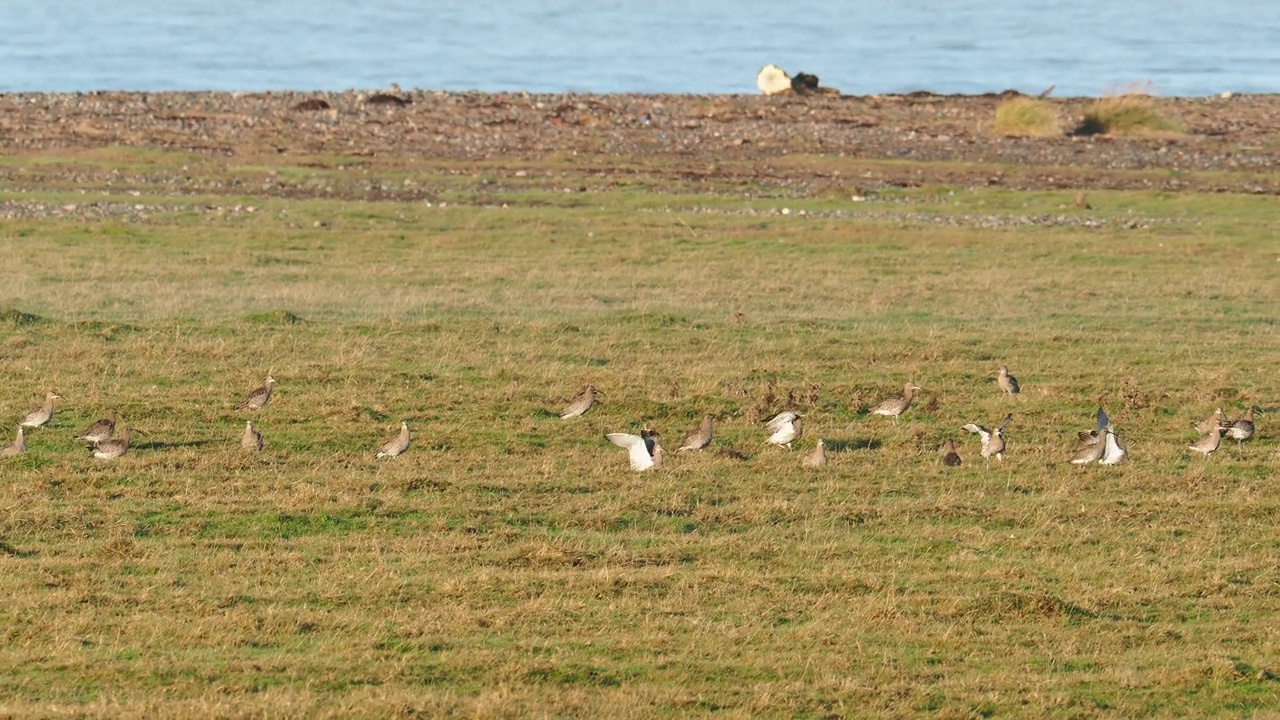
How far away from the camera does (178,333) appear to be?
18.3 metres

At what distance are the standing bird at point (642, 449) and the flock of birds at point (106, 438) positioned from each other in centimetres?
163

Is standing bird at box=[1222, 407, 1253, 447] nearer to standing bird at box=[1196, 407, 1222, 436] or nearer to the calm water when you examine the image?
standing bird at box=[1196, 407, 1222, 436]

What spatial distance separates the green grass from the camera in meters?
8.49

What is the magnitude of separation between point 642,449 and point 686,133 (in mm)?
35153

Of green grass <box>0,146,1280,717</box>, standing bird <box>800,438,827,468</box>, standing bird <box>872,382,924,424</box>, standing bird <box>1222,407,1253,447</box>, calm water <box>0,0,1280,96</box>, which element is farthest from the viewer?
calm water <box>0,0,1280,96</box>

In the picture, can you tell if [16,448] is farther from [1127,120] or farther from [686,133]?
[1127,120]

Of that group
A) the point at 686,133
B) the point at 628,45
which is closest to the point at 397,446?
the point at 686,133

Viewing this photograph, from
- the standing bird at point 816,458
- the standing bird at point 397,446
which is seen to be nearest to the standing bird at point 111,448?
the standing bird at point 397,446

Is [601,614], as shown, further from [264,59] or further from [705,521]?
[264,59]

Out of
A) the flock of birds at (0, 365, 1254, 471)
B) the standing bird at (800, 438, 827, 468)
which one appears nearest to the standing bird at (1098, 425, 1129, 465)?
the flock of birds at (0, 365, 1254, 471)

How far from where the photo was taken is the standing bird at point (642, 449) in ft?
42.7

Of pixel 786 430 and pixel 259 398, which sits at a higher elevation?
pixel 786 430

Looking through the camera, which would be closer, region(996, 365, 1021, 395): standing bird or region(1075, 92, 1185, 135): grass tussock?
region(996, 365, 1021, 395): standing bird

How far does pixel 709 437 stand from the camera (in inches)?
541
